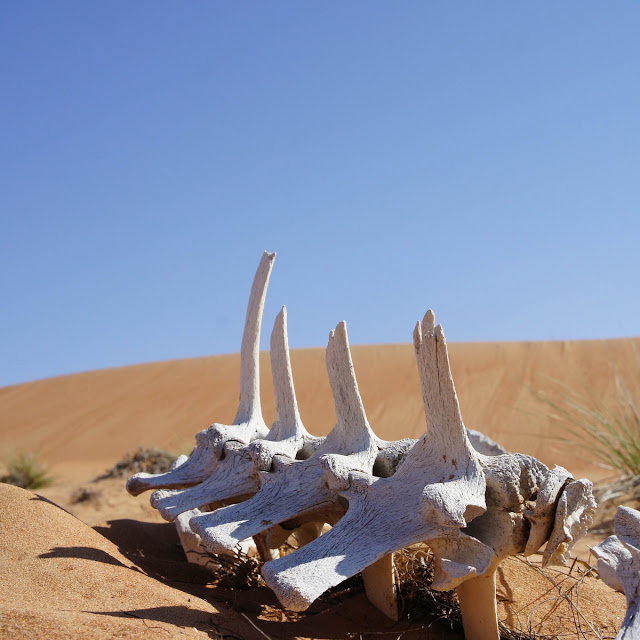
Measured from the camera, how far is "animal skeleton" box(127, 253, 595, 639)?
2715 mm

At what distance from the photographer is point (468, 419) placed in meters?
17.5

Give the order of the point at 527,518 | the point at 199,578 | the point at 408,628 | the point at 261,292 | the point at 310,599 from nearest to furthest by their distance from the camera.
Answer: the point at 310,599 < the point at 527,518 < the point at 408,628 < the point at 199,578 < the point at 261,292

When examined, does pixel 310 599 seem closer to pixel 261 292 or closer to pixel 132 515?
pixel 261 292

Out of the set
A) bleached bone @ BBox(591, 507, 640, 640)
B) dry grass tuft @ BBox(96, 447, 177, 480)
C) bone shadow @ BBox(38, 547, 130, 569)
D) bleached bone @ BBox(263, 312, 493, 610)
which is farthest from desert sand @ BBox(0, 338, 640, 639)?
bleached bone @ BBox(591, 507, 640, 640)

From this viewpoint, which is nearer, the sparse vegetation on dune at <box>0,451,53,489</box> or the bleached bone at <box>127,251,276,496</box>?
the bleached bone at <box>127,251,276,496</box>

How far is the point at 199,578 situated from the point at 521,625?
1.93m

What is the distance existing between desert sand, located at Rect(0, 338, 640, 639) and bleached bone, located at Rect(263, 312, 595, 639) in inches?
21.5

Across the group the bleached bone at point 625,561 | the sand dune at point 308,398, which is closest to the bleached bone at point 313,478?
the bleached bone at point 625,561

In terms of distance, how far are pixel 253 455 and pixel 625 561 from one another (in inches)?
75.2

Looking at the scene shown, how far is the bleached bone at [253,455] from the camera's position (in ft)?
12.1

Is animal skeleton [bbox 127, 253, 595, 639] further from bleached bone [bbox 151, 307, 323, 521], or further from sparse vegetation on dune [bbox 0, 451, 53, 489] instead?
sparse vegetation on dune [bbox 0, 451, 53, 489]

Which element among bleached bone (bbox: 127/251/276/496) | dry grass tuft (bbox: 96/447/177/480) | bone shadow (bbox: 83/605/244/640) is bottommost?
bone shadow (bbox: 83/605/244/640)

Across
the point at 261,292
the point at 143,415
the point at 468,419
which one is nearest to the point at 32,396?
the point at 143,415

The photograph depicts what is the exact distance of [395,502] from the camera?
296 cm
